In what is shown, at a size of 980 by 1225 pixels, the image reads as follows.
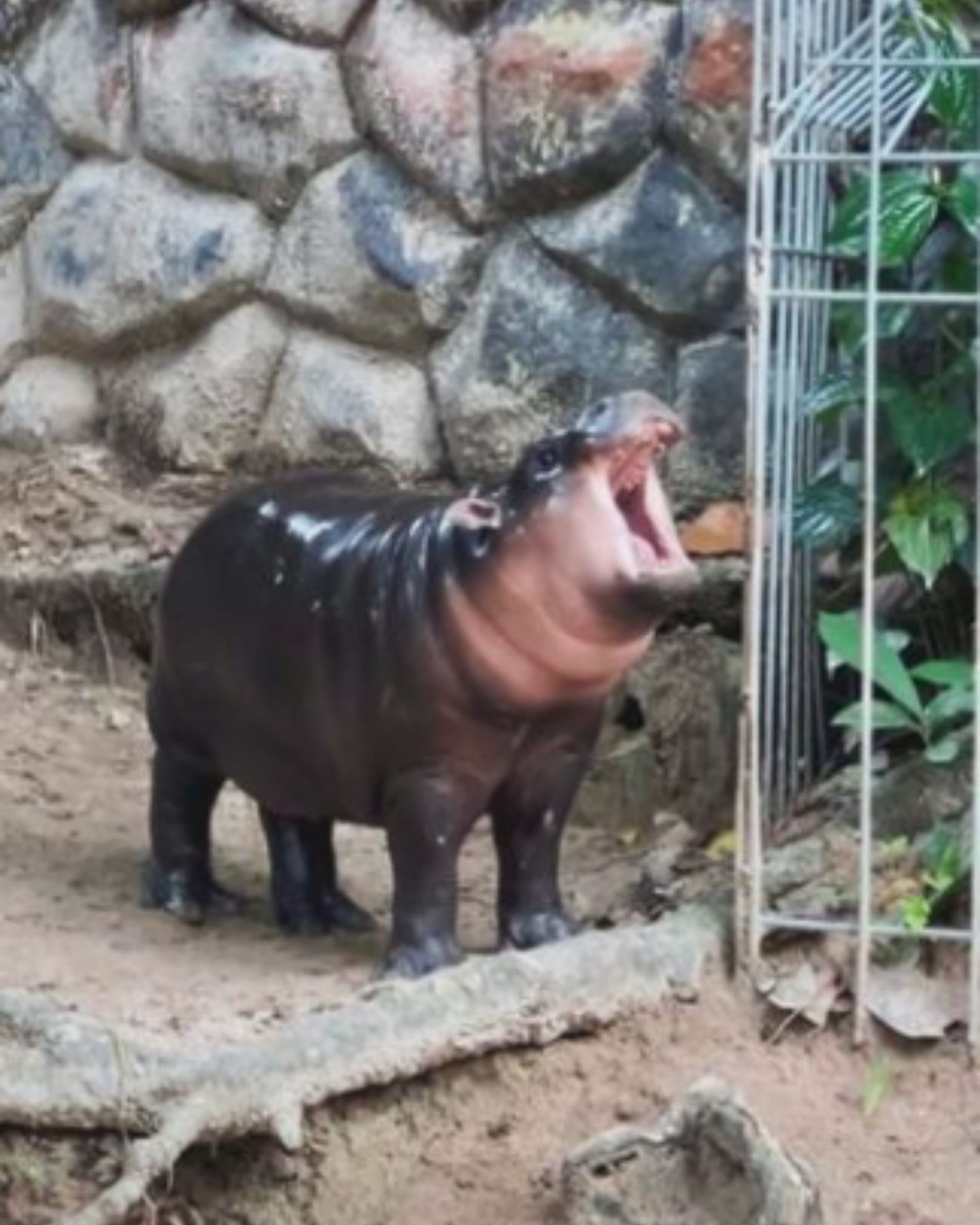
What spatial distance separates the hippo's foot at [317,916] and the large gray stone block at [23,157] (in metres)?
1.98

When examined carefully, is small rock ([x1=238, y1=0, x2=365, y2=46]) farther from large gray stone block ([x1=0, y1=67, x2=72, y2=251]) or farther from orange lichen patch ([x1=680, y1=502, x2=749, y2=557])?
orange lichen patch ([x1=680, y1=502, x2=749, y2=557])

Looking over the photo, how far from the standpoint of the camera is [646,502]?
4496mm

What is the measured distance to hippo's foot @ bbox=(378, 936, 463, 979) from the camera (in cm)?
463

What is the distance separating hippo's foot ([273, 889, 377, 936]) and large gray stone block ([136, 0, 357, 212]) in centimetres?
164

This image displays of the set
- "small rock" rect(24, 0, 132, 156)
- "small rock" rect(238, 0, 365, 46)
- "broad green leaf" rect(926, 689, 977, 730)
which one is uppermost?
"small rock" rect(238, 0, 365, 46)

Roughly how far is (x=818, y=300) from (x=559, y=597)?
0.69 metres

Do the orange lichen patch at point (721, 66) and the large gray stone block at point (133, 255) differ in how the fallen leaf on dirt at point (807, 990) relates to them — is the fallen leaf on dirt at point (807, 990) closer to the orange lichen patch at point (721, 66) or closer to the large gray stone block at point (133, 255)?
the orange lichen patch at point (721, 66)

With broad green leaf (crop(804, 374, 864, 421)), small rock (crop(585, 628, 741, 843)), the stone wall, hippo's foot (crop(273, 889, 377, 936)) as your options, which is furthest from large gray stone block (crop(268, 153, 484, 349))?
hippo's foot (crop(273, 889, 377, 936))

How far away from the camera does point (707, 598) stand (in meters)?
5.64

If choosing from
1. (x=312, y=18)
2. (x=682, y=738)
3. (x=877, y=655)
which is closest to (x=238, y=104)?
(x=312, y=18)

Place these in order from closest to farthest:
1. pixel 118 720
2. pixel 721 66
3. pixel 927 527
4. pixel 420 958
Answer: pixel 420 958
pixel 927 527
pixel 721 66
pixel 118 720

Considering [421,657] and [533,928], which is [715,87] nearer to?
[421,657]

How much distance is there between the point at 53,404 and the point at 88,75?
2.10ft

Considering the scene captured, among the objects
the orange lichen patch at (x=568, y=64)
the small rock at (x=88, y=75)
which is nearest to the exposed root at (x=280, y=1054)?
the orange lichen patch at (x=568, y=64)
